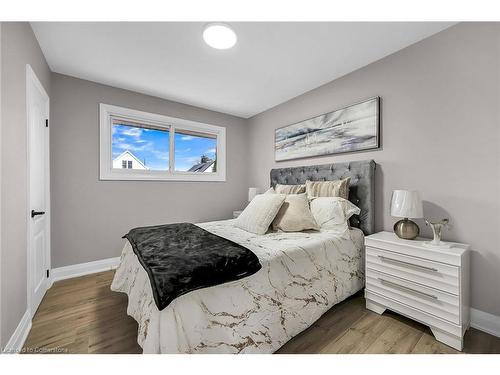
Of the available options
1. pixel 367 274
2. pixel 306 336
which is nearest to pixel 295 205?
pixel 367 274

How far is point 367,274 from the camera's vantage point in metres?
1.92

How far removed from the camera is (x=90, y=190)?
109 inches

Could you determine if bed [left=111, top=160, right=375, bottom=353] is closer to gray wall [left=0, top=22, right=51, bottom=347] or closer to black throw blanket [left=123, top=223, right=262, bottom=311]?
black throw blanket [left=123, top=223, right=262, bottom=311]

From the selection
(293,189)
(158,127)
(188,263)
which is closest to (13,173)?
(188,263)

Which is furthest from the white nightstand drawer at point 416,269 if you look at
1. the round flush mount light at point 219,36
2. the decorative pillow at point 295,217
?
the round flush mount light at point 219,36

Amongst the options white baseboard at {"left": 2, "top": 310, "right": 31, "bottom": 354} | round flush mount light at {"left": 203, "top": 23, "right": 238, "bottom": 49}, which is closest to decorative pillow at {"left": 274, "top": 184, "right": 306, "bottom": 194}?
round flush mount light at {"left": 203, "top": 23, "right": 238, "bottom": 49}

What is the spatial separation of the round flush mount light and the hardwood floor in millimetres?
2499

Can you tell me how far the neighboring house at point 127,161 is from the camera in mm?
3033

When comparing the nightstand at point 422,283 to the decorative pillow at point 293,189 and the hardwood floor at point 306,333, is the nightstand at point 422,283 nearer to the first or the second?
the hardwood floor at point 306,333

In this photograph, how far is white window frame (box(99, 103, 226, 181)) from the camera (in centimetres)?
285

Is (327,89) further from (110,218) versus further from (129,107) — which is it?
(110,218)

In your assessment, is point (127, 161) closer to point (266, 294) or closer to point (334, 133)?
point (266, 294)

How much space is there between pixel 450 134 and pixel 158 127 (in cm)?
359
